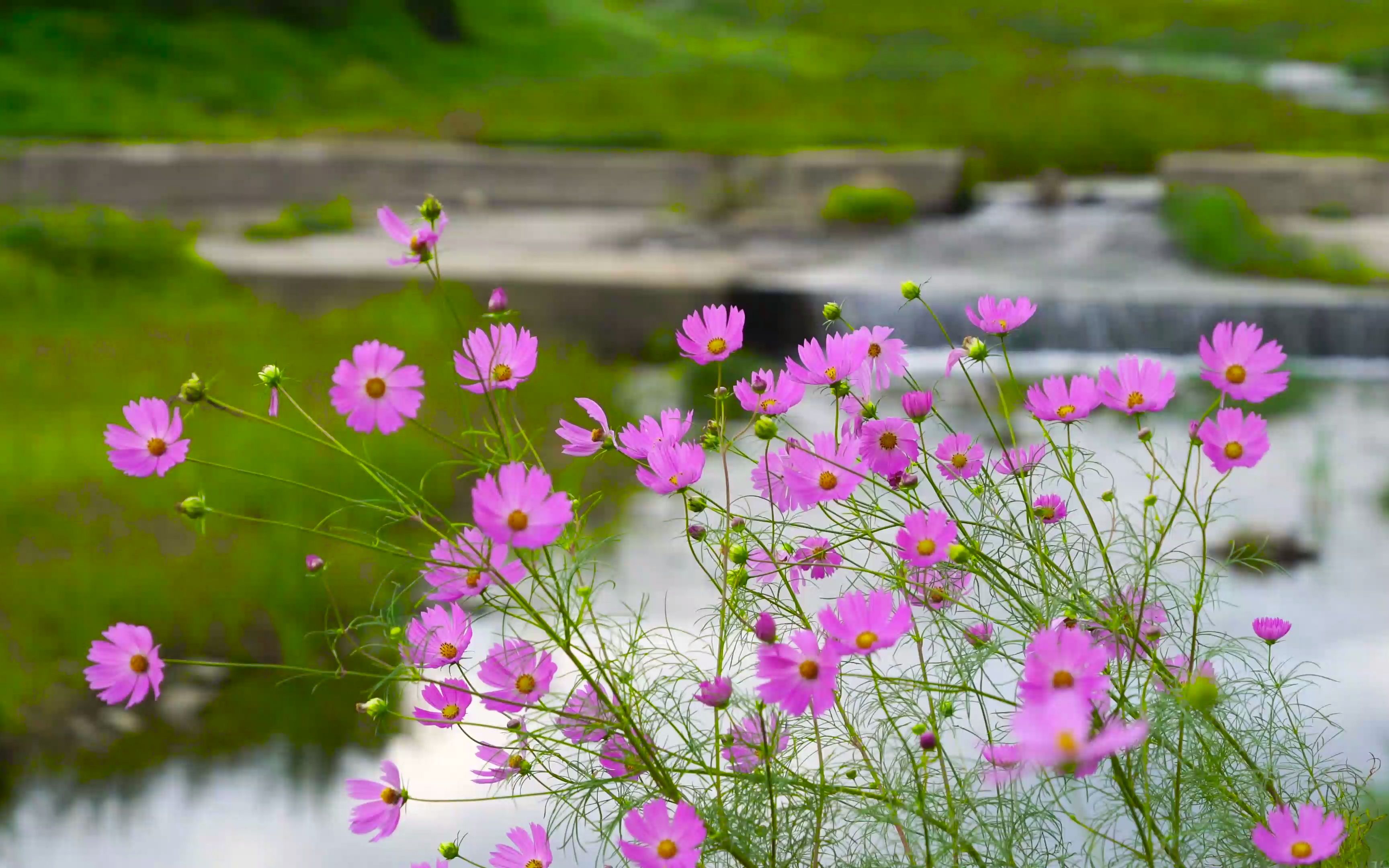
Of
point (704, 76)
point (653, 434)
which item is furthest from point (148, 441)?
point (704, 76)

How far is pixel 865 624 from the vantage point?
398mm

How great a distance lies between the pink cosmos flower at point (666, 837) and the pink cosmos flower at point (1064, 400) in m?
0.20

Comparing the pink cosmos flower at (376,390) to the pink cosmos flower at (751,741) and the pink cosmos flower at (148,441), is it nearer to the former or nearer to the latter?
the pink cosmos flower at (148,441)

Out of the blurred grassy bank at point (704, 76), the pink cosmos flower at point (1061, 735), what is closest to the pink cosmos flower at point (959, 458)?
the pink cosmos flower at point (1061, 735)

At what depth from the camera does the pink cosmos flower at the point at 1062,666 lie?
13.5 inches

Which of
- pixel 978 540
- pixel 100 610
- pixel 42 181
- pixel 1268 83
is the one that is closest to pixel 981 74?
pixel 1268 83

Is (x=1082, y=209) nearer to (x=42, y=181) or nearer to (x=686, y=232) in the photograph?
(x=686, y=232)

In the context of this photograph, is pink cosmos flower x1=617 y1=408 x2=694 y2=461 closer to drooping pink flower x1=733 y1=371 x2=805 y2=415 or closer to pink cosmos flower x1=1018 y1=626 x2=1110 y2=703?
drooping pink flower x1=733 y1=371 x2=805 y2=415

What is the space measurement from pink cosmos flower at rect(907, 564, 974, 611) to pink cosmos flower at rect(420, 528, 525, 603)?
15 centimetres

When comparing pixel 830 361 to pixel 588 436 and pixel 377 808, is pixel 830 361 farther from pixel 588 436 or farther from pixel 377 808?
pixel 377 808

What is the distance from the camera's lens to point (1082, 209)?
15.2 feet

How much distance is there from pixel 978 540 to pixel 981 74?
26.7 ft

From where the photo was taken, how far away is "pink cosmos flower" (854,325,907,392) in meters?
0.52

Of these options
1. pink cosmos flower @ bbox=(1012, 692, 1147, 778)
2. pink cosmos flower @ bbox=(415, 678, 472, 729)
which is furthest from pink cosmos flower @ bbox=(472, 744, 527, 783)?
pink cosmos flower @ bbox=(1012, 692, 1147, 778)
